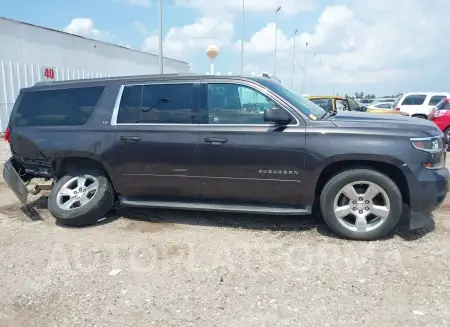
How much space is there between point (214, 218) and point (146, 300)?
204cm

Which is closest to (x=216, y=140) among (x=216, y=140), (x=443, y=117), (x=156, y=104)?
(x=216, y=140)

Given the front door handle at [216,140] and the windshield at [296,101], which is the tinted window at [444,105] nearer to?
the windshield at [296,101]

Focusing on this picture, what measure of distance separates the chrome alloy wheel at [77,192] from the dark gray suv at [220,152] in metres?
0.01

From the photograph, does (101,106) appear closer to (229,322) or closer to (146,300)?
(146,300)

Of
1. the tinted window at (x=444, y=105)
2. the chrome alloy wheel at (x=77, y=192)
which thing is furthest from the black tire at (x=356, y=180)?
the tinted window at (x=444, y=105)

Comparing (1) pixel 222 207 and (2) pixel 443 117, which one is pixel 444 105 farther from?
(1) pixel 222 207

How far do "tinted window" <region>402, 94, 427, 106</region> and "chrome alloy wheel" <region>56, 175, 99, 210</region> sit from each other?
1440 cm

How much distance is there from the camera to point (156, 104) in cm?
466

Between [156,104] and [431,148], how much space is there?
10.2 ft

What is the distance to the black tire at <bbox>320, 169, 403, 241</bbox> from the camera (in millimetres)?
4051

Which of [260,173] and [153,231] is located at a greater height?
[260,173]

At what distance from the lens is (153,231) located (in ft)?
15.4

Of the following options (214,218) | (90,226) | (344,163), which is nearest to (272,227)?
(214,218)

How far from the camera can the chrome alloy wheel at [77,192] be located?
4930mm
